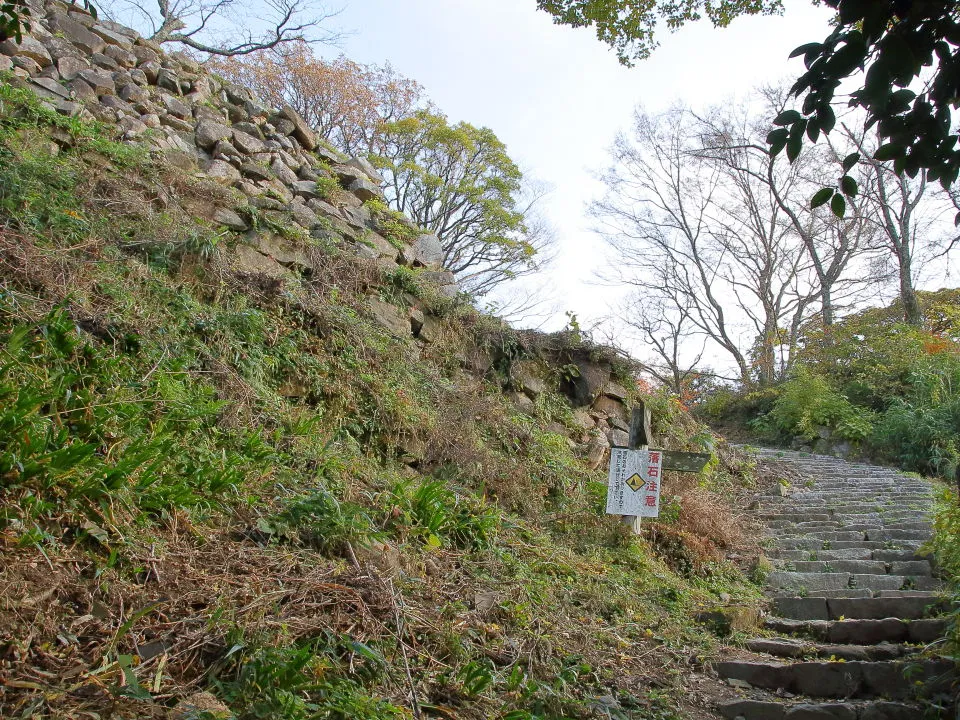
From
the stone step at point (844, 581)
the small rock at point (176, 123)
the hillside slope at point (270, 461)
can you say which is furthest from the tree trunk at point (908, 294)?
the small rock at point (176, 123)

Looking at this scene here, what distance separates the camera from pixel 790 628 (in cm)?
561

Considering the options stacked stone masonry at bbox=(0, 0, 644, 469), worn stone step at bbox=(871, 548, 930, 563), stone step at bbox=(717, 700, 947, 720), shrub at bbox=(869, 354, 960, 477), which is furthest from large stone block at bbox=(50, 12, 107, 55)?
shrub at bbox=(869, 354, 960, 477)

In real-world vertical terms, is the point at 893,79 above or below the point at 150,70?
below

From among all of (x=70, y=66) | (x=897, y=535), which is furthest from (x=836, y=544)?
(x=70, y=66)

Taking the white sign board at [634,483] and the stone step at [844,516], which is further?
the stone step at [844,516]

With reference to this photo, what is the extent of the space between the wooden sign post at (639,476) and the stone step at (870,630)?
5.57 ft

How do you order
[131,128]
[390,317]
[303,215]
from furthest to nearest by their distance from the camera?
[303,215], [390,317], [131,128]

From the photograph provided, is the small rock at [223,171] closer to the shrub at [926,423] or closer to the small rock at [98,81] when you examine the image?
the small rock at [98,81]

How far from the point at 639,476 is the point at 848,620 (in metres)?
2.22

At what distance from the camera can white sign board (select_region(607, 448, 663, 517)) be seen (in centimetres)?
676

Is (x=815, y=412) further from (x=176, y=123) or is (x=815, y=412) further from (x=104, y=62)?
(x=104, y=62)

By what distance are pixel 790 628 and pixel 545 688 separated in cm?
300

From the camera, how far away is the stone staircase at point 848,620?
410 cm

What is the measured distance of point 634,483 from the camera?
22.4 feet
